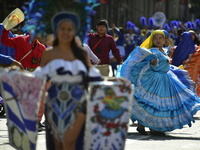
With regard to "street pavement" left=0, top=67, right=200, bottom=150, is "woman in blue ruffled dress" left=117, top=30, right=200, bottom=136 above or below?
above

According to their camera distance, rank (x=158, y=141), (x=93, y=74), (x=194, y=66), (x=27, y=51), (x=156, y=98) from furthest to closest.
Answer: (x=194, y=66)
(x=27, y=51)
(x=156, y=98)
(x=158, y=141)
(x=93, y=74)

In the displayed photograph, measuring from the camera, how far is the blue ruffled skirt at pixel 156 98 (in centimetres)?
1023

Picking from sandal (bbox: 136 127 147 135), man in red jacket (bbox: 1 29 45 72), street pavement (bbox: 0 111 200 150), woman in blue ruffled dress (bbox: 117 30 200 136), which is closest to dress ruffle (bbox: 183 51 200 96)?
street pavement (bbox: 0 111 200 150)

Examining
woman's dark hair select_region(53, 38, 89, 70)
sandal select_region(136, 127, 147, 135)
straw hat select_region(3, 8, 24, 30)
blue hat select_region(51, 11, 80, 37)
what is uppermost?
straw hat select_region(3, 8, 24, 30)

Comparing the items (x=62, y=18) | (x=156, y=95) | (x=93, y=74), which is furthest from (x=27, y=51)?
(x=93, y=74)

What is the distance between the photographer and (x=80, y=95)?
20.0 feet

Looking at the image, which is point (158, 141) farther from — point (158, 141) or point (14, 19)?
point (14, 19)

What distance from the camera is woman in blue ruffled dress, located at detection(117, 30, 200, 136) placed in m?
10.2

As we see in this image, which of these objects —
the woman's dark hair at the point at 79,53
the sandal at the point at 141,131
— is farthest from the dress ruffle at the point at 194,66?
the woman's dark hair at the point at 79,53

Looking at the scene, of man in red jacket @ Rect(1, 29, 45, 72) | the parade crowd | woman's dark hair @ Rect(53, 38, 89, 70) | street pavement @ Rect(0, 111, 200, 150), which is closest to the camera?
the parade crowd

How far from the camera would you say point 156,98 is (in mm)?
10312

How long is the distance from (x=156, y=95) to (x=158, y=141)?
0.89 metres

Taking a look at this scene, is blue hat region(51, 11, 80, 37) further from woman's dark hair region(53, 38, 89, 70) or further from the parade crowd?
woman's dark hair region(53, 38, 89, 70)

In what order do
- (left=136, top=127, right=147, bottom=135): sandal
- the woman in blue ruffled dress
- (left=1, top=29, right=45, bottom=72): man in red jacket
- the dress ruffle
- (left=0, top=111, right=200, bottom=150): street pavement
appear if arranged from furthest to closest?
the dress ruffle, (left=1, top=29, right=45, bottom=72): man in red jacket, (left=136, top=127, right=147, bottom=135): sandal, the woman in blue ruffled dress, (left=0, top=111, right=200, bottom=150): street pavement
